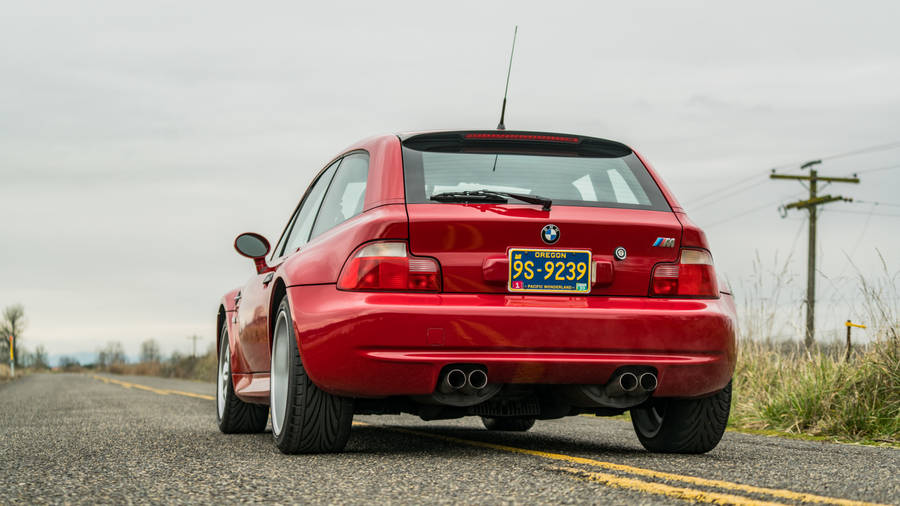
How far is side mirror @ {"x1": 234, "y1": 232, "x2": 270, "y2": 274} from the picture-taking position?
21.5ft

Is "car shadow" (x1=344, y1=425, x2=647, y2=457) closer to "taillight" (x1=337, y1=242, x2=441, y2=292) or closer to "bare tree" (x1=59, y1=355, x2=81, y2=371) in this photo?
"taillight" (x1=337, y1=242, x2=441, y2=292)

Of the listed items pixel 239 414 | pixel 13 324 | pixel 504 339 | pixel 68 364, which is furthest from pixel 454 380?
pixel 68 364

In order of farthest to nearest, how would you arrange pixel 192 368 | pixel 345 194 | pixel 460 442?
1. pixel 192 368
2. pixel 460 442
3. pixel 345 194

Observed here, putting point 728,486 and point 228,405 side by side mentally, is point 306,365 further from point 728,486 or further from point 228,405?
point 228,405

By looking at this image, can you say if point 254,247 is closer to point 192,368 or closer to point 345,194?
point 345,194

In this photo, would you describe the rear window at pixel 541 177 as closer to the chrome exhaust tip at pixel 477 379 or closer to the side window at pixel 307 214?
the chrome exhaust tip at pixel 477 379

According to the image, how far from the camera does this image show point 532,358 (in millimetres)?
4352

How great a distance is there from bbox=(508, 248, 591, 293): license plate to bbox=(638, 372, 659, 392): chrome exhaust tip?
0.49 metres

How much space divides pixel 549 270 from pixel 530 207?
0.32 metres

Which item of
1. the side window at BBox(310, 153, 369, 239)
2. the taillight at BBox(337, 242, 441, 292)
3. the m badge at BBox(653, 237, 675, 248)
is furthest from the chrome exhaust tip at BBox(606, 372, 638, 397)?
the side window at BBox(310, 153, 369, 239)

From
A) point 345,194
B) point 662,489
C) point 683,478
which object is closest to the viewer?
point 662,489

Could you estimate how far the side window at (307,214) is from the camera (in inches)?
228

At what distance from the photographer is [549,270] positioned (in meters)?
4.47

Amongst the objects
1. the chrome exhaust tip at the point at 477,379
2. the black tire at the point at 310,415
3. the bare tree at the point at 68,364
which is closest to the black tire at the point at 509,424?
the black tire at the point at 310,415
